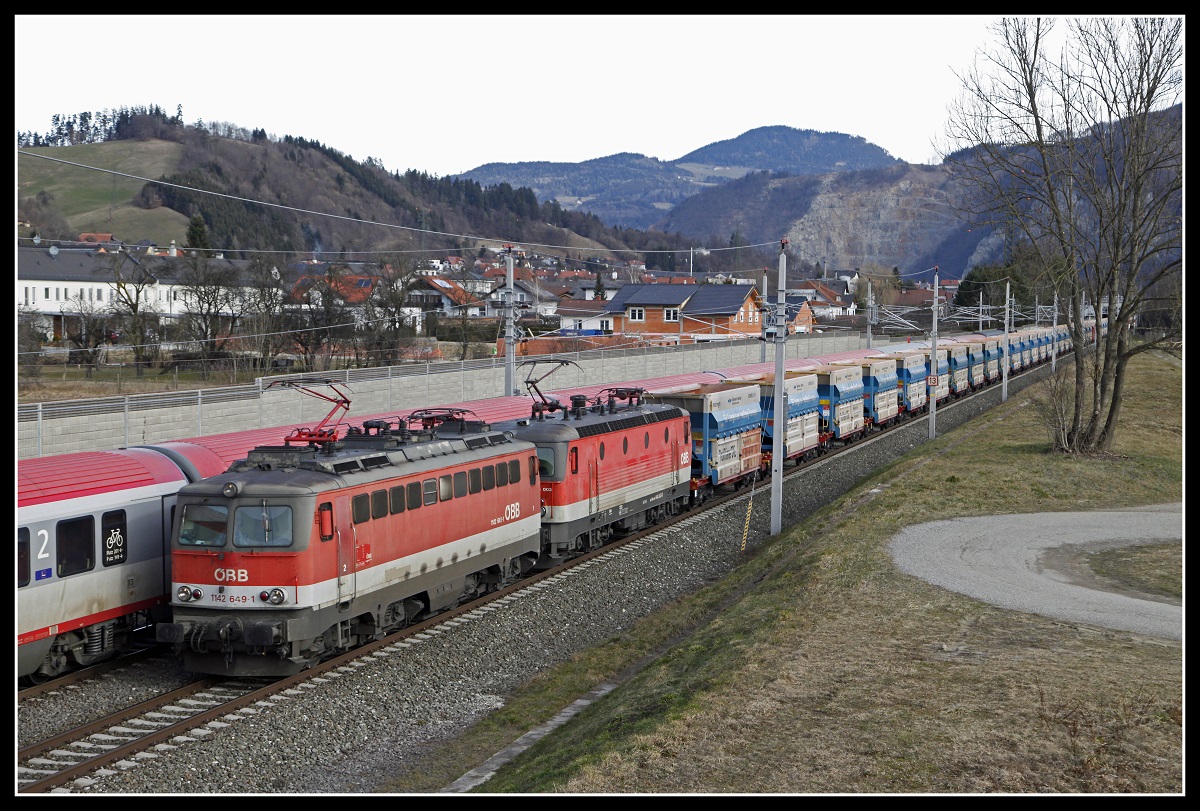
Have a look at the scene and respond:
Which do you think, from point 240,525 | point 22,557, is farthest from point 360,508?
point 22,557

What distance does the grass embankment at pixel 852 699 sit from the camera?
1109 cm

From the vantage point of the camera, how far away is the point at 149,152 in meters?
180

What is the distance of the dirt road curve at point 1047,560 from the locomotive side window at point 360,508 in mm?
10916

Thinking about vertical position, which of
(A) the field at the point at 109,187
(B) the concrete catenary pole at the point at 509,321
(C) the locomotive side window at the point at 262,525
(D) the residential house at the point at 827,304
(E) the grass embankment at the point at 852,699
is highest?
(A) the field at the point at 109,187

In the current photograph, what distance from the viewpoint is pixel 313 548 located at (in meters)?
15.4

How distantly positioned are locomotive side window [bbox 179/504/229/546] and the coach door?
5.29ft

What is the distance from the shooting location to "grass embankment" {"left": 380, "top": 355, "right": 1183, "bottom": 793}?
36.4 feet

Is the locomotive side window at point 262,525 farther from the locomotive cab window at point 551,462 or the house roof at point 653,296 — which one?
the house roof at point 653,296

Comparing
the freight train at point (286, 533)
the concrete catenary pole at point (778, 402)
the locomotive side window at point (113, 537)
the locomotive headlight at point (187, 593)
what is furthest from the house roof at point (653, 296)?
the locomotive headlight at point (187, 593)

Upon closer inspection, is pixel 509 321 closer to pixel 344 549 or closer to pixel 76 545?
pixel 344 549

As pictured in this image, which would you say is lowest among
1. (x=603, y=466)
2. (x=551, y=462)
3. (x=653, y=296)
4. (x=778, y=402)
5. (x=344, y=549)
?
(x=344, y=549)

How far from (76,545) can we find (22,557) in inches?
39.6

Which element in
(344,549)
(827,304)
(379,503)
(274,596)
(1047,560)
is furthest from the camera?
(827,304)

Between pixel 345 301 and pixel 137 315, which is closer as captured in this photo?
pixel 137 315
